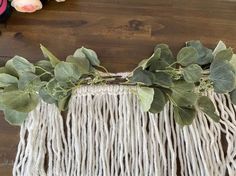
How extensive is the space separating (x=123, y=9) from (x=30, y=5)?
25 centimetres

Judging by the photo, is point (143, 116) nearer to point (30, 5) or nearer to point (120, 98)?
point (120, 98)

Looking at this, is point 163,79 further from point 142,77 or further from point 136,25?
point 136,25

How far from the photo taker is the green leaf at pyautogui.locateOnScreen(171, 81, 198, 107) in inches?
32.6

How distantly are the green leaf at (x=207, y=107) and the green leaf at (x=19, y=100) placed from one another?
1.25 feet

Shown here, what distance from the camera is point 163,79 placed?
0.84 meters

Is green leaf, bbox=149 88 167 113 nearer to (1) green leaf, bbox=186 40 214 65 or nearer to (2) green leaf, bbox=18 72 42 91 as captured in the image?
(1) green leaf, bbox=186 40 214 65

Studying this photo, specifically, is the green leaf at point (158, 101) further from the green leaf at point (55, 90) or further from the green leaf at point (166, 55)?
the green leaf at point (55, 90)

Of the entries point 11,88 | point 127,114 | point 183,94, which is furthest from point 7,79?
point 183,94

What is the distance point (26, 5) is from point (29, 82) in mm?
220

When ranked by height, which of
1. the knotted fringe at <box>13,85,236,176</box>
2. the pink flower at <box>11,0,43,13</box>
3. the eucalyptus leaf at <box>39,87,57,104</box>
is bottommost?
the knotted fringe at <box>13,85,236,176</box>

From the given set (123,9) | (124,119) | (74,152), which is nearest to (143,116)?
(124,119)

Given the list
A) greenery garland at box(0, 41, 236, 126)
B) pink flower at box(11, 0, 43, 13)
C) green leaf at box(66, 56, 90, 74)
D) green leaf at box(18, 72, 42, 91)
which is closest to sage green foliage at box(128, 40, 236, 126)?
greenery garland at box(0, 41, 236, 126)

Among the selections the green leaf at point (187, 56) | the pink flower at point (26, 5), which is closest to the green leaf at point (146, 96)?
the green leaf at point (187, 56)

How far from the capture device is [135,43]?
3.21ft
